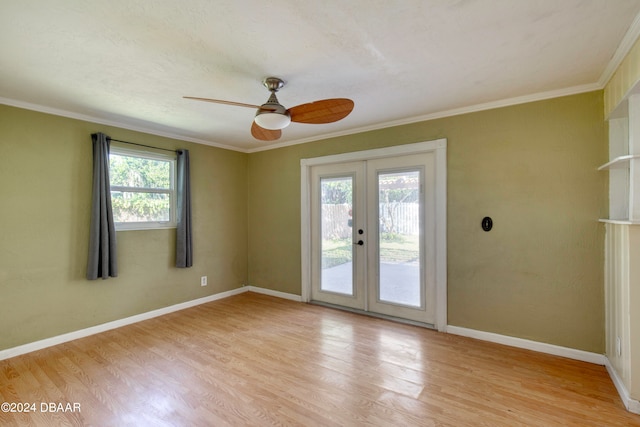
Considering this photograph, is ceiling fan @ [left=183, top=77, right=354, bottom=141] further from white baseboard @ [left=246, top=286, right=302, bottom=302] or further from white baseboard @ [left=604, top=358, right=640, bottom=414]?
white baseboard @ [left=246, top=286, right=302, bottom=302]

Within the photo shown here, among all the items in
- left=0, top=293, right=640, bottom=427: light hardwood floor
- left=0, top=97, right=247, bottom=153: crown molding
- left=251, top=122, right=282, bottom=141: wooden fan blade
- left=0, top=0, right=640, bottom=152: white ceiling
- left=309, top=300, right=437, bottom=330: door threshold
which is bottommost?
left=0, top=293, right=640, bottom=427: light hardwood floor

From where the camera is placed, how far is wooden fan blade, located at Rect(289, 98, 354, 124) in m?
2.08

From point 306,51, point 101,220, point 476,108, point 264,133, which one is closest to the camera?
point 306,51

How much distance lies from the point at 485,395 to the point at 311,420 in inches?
51.0

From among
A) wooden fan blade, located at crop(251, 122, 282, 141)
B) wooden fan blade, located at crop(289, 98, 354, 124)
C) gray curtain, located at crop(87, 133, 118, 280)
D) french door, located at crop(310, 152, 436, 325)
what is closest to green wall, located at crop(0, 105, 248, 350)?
gray curtain, located at crop(87, 133, 118, 280)

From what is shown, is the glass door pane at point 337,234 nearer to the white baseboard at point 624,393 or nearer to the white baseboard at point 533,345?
the white baseboard at point 533,345

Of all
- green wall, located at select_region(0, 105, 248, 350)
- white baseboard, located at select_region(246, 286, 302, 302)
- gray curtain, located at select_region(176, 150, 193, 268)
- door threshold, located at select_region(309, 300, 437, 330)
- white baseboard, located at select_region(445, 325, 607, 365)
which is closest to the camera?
white baseboard, located at select_region(445, 325, 607, 365)

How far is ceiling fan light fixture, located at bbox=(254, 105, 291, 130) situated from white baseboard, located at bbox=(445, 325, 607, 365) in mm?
2810

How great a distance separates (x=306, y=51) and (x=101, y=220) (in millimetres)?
2914

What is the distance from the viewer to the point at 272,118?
2.21m

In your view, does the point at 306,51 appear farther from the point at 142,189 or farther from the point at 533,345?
the point at 533,345

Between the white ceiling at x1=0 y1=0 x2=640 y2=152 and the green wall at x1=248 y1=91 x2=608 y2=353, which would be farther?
the green wall at x1=248 y1=91 x2=608 y2=353

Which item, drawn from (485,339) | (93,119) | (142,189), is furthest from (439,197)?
(93,119)

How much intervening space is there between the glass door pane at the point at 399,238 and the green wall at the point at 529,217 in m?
0.40
